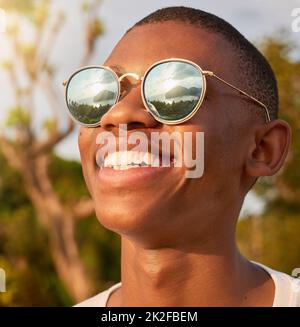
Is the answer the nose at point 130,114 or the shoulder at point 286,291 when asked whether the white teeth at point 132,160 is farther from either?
the shoulder at point 286,291

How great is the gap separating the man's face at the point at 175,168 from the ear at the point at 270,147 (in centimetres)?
7

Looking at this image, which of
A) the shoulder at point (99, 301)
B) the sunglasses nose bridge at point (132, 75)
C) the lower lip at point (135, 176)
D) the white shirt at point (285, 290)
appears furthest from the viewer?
the shoulder at point (99, 301)

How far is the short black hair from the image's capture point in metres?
2.26

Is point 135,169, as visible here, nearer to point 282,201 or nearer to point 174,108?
point 174,108

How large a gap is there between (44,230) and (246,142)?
32.1ft

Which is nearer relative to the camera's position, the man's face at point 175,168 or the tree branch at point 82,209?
the man's face at point 175,168

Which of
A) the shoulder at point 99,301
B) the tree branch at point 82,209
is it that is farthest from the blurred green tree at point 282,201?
the shoulder at point 99,301

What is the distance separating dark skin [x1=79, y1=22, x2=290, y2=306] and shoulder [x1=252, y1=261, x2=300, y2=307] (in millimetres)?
31

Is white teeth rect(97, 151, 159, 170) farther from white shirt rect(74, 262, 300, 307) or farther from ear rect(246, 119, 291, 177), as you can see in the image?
white shirt rect(74, 262, 300, 307)

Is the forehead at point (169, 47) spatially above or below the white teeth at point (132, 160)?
above

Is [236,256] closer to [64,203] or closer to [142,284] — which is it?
[142,284]

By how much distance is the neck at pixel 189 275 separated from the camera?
2168 millimetres

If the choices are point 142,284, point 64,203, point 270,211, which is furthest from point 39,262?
point 142,284

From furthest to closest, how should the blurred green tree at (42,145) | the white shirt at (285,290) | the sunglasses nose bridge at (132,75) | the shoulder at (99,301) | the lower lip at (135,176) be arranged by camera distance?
1. the blurred green tree at (42,145)
2. the shoulder at (99,301)
3. the white shirt at (285,290)
4. the sunglasses nose bridge at (132,75)
5. the lower lip at (135,176)
